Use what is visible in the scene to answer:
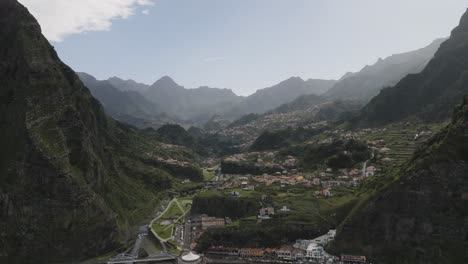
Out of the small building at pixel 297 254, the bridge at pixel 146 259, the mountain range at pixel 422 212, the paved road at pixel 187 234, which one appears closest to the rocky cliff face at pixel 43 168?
the bridge at pixel 146 259

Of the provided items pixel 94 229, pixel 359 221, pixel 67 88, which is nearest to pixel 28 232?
pixel 94 229

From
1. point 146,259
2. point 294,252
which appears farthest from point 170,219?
point 294,252

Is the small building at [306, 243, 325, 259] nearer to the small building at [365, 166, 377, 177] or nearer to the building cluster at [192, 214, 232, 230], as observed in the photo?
the building cluster at [192, 214, 232, 230]

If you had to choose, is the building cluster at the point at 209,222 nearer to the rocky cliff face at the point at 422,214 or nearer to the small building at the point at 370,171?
the rocky cliff face at the point at 422,214

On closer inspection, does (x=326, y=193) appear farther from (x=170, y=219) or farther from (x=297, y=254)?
(x=170, y=219)

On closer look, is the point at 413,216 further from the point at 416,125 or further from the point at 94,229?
the point at 416,125

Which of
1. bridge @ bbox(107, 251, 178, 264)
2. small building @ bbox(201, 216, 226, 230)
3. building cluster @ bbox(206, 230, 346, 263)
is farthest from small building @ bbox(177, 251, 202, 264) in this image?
small building @ bbox(201, 216, 226, 230)
